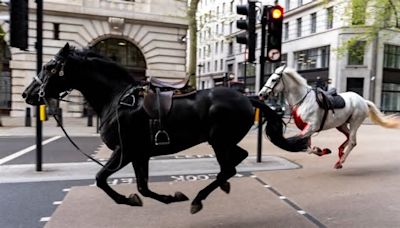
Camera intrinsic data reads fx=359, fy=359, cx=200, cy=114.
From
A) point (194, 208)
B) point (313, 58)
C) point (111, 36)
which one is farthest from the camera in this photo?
point (313, 58)

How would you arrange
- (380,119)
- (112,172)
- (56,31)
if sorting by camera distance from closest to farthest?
(112,172), (380,119), (56,31)

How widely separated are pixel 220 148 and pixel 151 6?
22.1 meters

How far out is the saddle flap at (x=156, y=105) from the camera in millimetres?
4297

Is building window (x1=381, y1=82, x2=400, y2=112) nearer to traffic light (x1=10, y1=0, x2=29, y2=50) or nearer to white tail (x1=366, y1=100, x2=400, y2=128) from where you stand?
white tail (x1=366, y1=100, x2=400, y2=128)

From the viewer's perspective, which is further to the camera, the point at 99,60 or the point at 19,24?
the point at 19,24

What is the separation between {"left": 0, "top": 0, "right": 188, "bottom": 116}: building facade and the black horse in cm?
1919

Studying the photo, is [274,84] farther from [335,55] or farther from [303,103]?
[335,55]

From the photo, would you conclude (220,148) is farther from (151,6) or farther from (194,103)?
(151,6)

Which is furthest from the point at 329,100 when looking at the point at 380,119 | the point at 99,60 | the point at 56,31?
the point at 56,31

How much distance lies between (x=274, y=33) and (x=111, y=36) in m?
18.1

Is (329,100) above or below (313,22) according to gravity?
below

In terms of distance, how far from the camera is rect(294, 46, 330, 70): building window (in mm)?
39094

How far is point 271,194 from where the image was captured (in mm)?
5910

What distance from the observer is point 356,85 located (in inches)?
1486
